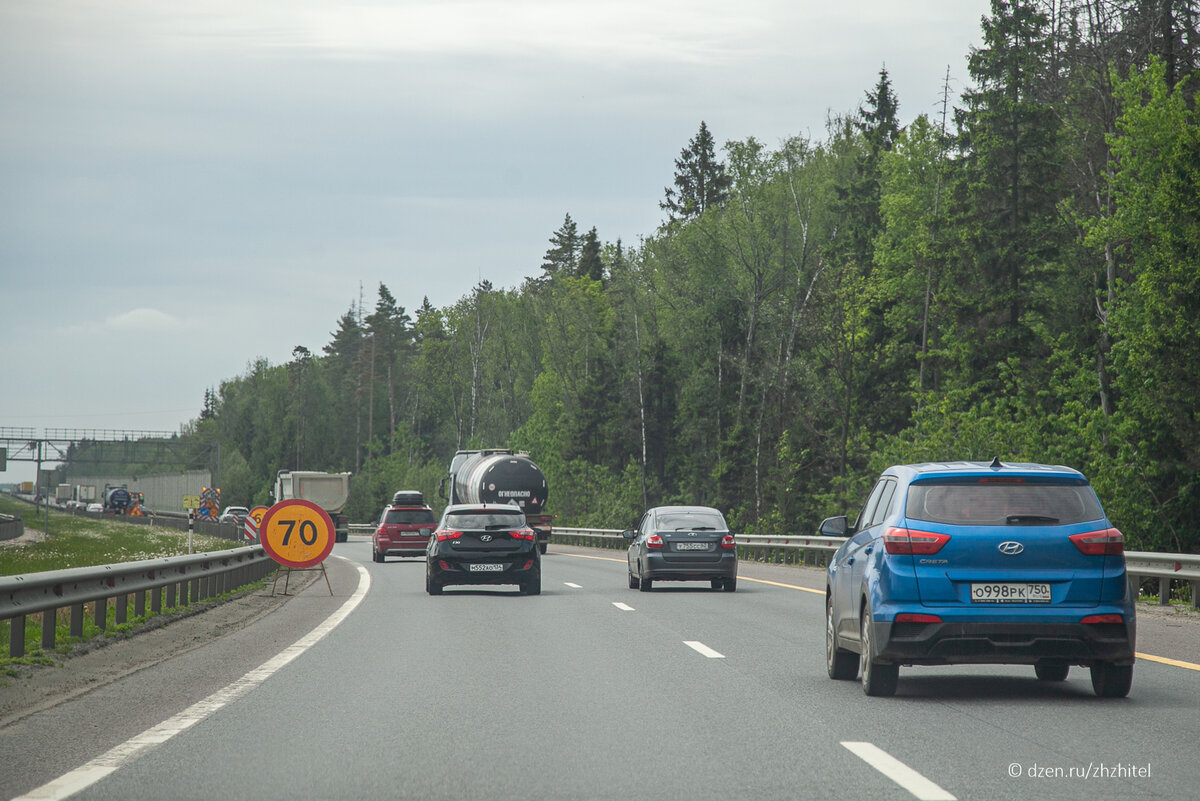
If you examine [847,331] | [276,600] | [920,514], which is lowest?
[276,600]

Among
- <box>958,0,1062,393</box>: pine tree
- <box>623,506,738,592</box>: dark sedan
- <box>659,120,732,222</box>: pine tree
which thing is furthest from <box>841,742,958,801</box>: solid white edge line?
<box>659,120,732,222</box>: pine tree

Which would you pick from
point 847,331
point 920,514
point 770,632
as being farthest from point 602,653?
point 847,331

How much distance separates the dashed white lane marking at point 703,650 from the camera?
13609mm

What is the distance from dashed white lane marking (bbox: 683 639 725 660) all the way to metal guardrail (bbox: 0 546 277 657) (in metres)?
5.66

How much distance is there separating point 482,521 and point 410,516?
66.3 feet

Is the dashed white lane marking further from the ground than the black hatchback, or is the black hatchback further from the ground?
the black hatchback

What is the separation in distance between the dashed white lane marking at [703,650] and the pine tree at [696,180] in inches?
3312

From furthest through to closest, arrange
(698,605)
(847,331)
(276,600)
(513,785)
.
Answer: (847,331)
(276,600)
(698,605)
(513,785)

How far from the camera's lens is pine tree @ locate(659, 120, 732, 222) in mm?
98500

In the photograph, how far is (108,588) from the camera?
575 inches

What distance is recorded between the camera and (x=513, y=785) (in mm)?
7016

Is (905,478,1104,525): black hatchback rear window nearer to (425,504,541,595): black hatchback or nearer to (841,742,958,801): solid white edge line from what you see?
(841,742,958,801): solid white edge line

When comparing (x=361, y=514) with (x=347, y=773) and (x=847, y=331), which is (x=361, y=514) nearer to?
(x=847, y=331)

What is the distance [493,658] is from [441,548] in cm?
1059
